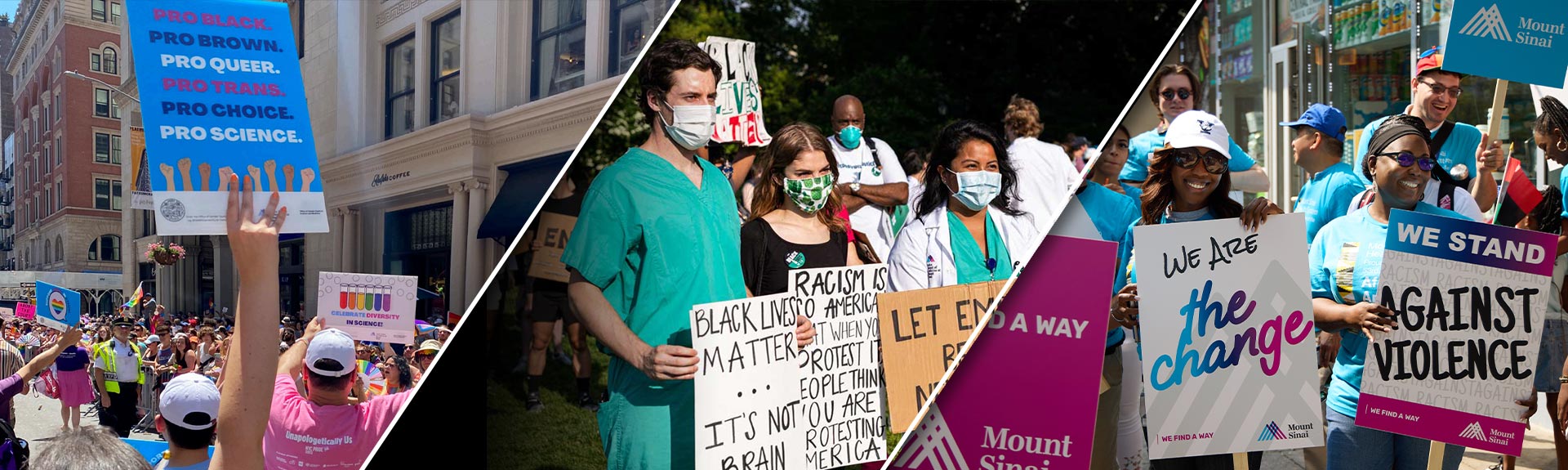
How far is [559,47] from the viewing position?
3002mm

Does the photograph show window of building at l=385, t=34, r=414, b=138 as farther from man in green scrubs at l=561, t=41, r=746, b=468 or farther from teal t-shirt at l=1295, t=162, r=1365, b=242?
teal t-shirt at l=1295, t=162, r=1365, b=242

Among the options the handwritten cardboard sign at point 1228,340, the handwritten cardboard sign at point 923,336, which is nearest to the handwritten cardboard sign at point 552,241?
the handwritten cardboard sign at point 923,336

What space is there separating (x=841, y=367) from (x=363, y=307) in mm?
1353

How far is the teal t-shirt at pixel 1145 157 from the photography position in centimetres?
337

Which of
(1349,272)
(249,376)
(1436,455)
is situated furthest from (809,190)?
(1436,455)

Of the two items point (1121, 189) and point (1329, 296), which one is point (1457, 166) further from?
point (1121, 189)

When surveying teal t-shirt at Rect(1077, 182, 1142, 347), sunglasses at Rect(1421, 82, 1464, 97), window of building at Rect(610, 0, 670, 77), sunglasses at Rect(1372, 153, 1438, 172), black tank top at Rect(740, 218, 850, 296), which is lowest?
black tank top at Rect(740, 218, 850, 296)

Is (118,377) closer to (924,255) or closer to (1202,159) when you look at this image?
(924,255)

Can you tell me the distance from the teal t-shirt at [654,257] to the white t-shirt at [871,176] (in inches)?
17.1

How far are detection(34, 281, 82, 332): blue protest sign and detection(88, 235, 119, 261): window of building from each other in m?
0.11

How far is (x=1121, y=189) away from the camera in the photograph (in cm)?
352

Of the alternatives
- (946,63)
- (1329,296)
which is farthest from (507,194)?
(1329,296)

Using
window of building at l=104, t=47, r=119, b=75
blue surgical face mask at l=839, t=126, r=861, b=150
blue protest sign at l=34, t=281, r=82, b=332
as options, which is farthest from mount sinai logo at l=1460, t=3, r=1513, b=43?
blue protest sign at l=34, t=281, r=82, b=332

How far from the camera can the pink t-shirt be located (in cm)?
299
